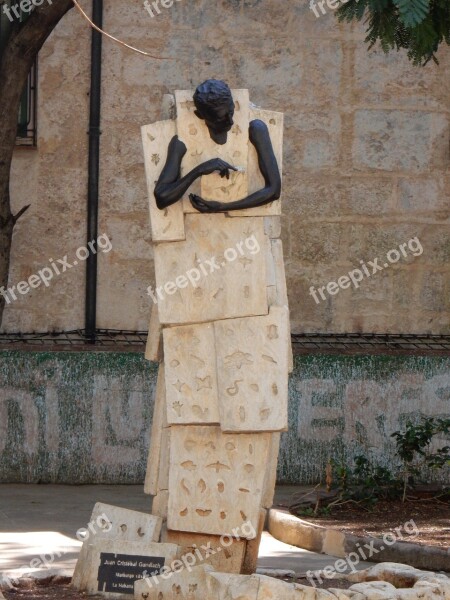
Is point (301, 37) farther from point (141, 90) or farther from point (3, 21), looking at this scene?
point (3, 21)

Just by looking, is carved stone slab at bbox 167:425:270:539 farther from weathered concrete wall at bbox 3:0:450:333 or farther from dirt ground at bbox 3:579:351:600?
weathered concrete wall at bbox 3:0:450:333

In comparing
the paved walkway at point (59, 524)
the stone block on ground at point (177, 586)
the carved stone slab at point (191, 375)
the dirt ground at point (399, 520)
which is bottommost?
the paved walkway at point (59, 524)

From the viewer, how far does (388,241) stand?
1252 centimetres

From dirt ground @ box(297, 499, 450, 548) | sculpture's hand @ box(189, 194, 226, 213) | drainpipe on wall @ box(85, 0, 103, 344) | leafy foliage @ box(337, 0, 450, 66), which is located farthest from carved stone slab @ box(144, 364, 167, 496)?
drainpipe on wall @ box(85, 0, 103, 344)

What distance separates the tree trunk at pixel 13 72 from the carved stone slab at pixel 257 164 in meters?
3.79

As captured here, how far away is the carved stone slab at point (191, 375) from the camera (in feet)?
22.1

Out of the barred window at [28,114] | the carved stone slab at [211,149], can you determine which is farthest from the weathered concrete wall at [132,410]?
the carved stone slab at [211,149]

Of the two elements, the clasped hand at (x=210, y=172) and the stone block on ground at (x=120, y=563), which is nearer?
the clasped hand at (x=210, y=172)

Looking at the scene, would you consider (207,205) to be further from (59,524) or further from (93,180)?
(93,180)

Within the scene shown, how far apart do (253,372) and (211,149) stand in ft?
3.87

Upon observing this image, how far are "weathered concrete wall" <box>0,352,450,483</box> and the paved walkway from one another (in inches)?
9.7

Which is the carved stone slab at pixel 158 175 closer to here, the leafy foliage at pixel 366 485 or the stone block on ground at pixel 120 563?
the stone block on ground at pixel 120 563

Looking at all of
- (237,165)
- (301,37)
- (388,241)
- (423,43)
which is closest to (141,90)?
(301,37)

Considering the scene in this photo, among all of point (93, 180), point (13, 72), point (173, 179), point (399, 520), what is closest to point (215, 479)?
point (173, 179)
